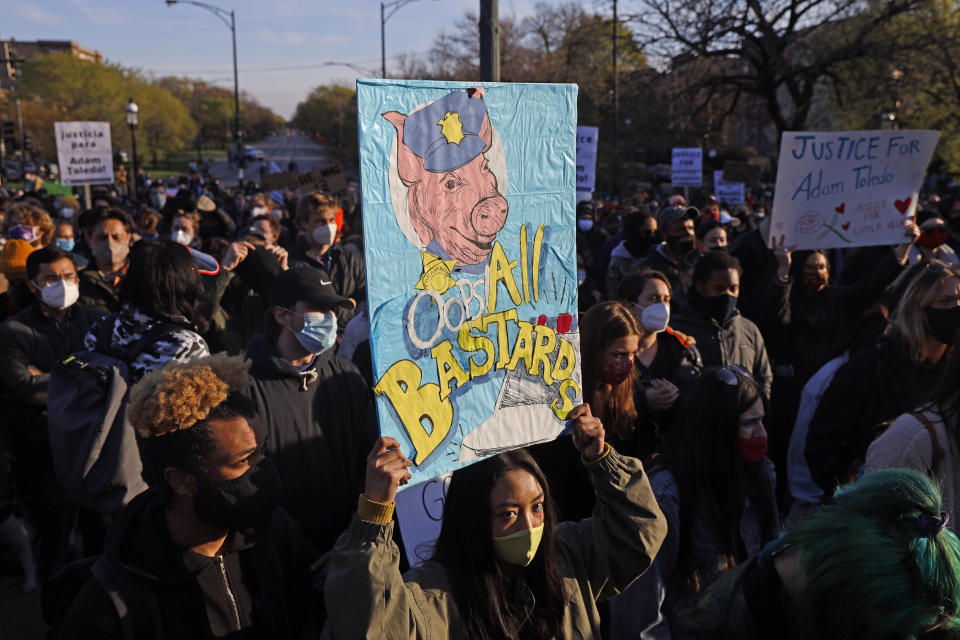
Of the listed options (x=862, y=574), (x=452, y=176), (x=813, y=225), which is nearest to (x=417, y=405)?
(x=452, y=176)

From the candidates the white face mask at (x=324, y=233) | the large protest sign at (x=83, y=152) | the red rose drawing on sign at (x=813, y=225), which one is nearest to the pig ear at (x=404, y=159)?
the red rose drawing on sign at (x=813, y=225)

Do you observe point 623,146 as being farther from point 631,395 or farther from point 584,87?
point 631,395

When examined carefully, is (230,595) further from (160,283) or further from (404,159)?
(160,283)

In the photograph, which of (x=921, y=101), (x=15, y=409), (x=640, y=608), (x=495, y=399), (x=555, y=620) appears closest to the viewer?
(x=555, y=620)

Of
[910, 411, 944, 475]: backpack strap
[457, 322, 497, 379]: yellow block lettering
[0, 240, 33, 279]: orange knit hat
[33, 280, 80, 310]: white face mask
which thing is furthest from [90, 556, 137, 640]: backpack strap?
[0, 240, 33, 279]: orange knit hat

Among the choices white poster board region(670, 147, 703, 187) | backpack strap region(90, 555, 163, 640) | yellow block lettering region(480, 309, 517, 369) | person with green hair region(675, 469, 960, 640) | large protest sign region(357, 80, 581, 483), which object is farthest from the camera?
white poster board region(670, 147, 703, 187)

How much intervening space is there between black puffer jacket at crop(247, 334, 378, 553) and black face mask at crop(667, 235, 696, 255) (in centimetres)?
388

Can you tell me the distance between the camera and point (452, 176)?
2125 mm

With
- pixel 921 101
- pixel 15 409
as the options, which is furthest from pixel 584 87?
pixel 15 409

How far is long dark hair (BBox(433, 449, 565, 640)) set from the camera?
2014 millimetres

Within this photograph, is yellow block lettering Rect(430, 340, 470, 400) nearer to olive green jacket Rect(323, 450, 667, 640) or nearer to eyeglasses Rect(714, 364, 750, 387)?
olive green jacket Rect(323, 450, 667, 640)

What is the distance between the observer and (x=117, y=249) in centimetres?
538

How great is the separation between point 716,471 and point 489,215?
1259 mm

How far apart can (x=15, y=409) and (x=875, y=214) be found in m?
5.59
